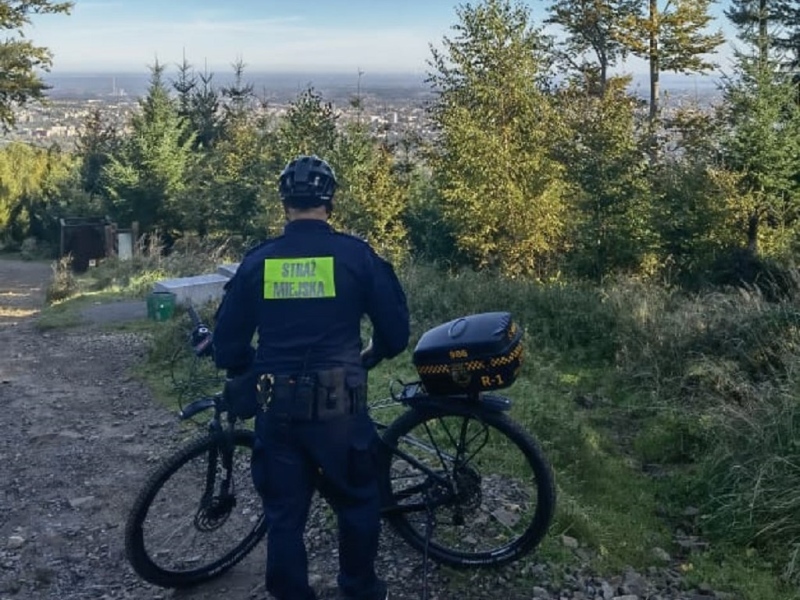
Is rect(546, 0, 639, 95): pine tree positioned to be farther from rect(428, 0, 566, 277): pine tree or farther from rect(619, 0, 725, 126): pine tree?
rect(428, 0, 566, 277): pine tree

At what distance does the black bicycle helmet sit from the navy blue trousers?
0.80 metres

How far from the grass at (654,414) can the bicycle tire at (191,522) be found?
3.53 ft

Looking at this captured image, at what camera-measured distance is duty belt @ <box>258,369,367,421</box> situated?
3094mm

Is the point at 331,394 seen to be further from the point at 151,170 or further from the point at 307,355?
the point at 151,170

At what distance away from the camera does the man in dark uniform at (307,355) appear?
314cm

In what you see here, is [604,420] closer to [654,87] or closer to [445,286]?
[445,286]

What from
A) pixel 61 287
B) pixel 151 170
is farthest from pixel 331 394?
pixel 151 170

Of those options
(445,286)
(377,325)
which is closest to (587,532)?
(377,325)

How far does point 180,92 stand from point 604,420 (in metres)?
31.5

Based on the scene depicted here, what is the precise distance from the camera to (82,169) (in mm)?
33719

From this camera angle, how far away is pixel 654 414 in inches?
279

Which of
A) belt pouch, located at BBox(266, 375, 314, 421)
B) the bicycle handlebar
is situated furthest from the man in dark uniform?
the bicycle handlebar

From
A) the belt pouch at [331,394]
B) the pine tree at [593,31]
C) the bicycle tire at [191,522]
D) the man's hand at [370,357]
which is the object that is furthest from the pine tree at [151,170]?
the belt pouch at [331,394]

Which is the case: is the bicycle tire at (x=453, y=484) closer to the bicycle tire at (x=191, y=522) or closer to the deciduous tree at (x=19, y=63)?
the bicycle tire at (x=191, y=522)
